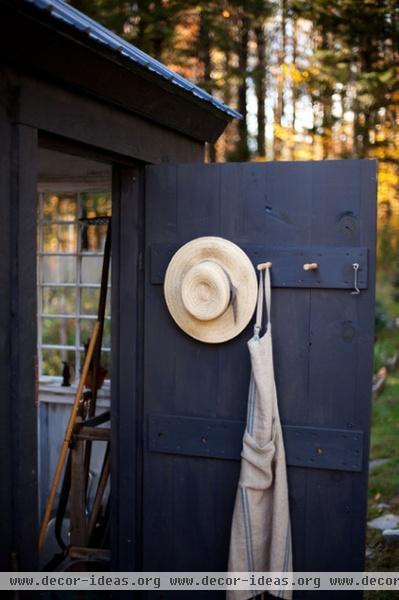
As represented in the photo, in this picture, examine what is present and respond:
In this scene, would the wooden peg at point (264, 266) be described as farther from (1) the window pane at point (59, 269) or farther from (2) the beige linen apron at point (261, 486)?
(1) the window pane at point (59, 269)

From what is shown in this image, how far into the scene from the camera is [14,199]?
7.28ft

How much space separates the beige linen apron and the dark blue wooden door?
0.26 feet

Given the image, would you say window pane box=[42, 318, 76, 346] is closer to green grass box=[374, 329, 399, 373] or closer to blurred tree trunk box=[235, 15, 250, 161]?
green grass box=[374, 329, 399, 373]

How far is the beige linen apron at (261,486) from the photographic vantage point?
9.04 feet

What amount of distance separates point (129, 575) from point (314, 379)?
135 centimetres

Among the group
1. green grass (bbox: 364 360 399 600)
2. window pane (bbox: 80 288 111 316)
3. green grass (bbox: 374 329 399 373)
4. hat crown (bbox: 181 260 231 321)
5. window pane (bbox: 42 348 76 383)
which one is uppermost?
hat crown (bbox: 181 260 231 321)

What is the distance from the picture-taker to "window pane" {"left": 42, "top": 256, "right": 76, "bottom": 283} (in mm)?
4695

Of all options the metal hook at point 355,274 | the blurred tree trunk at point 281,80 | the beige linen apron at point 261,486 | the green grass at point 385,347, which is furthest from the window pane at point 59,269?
the blurred tree trunk at point 281,80

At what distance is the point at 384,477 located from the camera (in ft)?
17.0

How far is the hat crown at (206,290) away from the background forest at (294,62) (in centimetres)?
656

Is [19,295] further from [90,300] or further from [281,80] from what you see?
[281,80]

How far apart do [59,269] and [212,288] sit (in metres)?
2.25

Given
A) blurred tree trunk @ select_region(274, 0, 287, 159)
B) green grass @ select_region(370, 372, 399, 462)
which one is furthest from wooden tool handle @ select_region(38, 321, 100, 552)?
blurred tree trunk @ select_region(274, 0, 287, 159)

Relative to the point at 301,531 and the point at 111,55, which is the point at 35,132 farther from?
the point at 301,531
